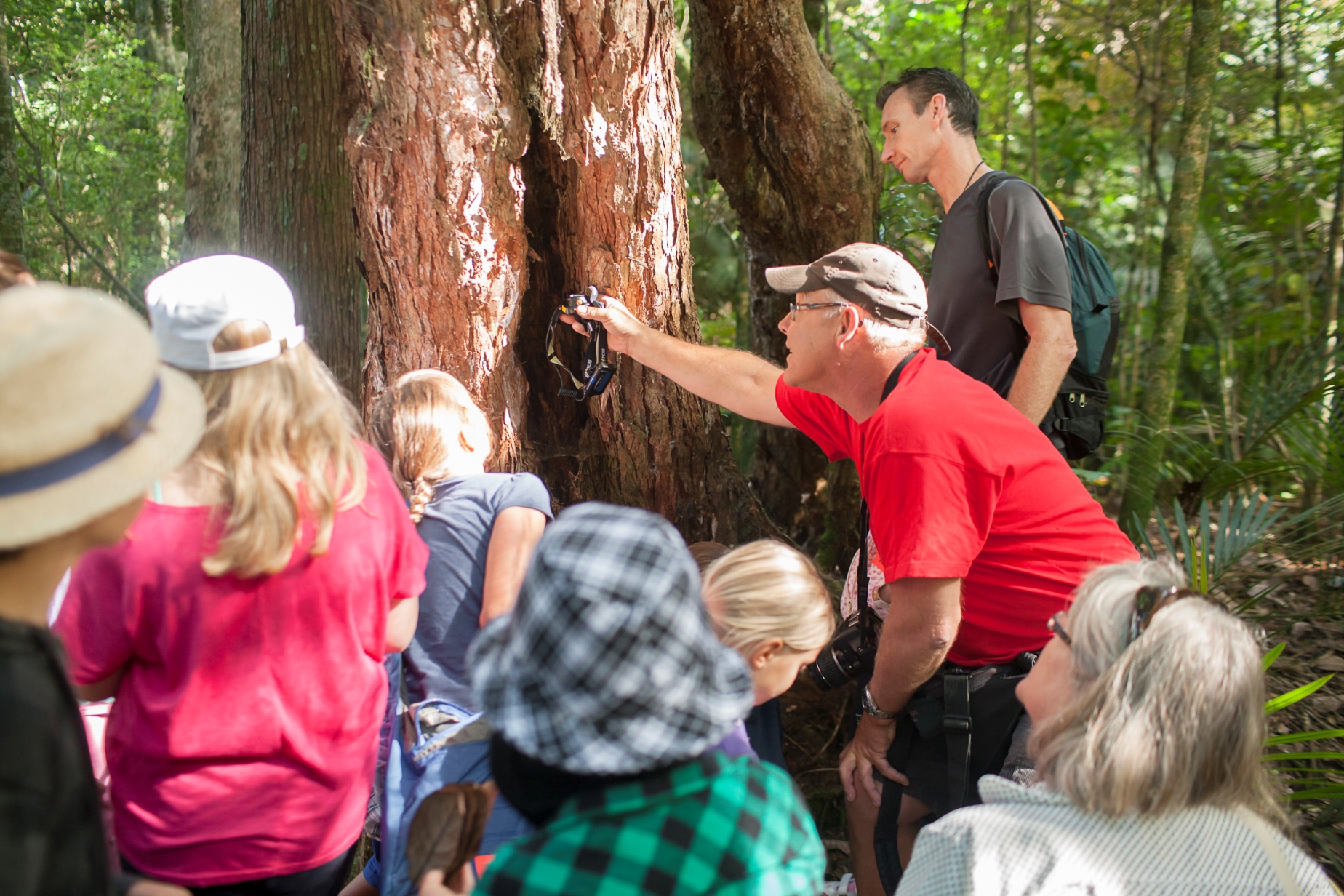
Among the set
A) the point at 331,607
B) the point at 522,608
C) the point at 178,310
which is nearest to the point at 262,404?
the point at 178,310

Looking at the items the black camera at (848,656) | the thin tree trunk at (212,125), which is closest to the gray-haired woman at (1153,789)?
the black camera at (848,656)

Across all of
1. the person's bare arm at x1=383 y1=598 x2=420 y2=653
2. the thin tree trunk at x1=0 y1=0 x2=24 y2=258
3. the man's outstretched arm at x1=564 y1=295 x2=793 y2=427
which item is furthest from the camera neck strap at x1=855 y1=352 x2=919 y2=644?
the thin tree trunk at x1=0 y1=0 x2=24 y2=258

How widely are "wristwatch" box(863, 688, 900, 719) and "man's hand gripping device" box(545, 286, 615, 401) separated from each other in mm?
1261

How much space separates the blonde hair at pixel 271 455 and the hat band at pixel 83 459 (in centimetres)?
32

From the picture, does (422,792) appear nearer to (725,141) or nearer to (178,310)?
(178,310)

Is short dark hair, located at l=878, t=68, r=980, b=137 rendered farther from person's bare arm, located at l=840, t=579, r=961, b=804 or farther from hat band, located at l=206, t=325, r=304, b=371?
hat band, located at l=206, t=325, r=304, b=371

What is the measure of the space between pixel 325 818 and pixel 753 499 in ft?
6.89

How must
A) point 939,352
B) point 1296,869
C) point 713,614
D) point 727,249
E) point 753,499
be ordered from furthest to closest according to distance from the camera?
point 727,249 → point 753,499 → point 939,352 → point 713,614 → point 1296,869

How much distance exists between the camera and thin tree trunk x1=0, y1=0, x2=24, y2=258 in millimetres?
5289

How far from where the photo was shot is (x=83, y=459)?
1087 mm

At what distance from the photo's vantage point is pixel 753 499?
3.46m

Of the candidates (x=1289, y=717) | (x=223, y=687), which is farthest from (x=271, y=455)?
(x=1289, y=717)

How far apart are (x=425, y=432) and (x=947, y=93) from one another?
227 centimetres

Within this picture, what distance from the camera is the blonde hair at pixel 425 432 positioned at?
2.23m
